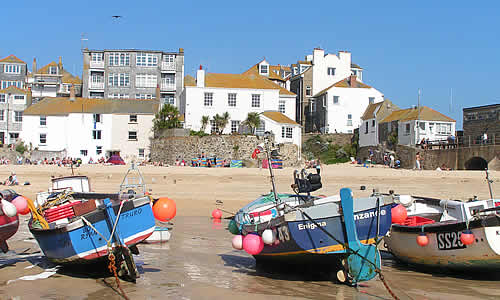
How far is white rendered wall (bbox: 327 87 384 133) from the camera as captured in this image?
5128 cm

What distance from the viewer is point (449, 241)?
10453 millimetres

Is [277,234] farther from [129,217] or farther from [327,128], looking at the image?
[327,128]

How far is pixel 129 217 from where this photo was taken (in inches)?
398

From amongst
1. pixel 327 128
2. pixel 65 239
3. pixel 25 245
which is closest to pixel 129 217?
pixel 65 239

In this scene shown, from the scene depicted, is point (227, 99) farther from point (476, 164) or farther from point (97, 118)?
point (476, 164)

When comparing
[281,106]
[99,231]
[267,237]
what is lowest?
[267,237]

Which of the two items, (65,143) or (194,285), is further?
(65,143)

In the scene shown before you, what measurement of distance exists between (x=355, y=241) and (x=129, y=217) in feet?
14.3

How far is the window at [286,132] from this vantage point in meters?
43.7

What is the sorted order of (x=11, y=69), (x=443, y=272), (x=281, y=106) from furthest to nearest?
(x=11, y=69) < (x=281, y=106) < (x=443, y=272)

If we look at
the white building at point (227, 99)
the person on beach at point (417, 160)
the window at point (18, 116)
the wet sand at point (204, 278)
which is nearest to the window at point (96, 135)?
the white building at point (227, 99)

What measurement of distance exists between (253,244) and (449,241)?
13.0ft

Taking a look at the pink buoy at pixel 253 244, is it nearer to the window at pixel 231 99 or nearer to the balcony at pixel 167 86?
the window at pixel 231 99

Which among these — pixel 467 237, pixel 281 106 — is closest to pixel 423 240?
pixel 467 237
